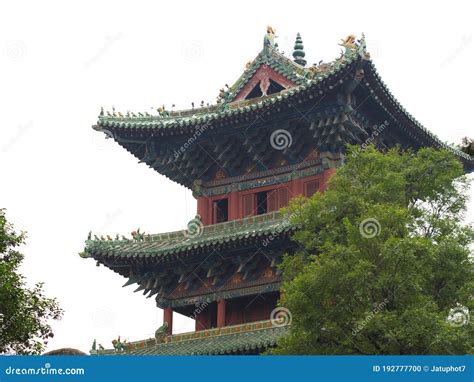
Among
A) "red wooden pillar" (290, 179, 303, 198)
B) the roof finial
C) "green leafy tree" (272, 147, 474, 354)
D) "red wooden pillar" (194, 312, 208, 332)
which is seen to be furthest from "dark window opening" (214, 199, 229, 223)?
"green leafy tree" (272, 147, 474, 354)

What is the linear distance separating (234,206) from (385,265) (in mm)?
14962

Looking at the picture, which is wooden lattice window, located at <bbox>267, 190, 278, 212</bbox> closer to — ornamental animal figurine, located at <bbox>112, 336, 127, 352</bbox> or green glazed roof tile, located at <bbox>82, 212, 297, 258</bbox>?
green glazed roof tile, located at <bbox>82, 212, 297, 258</bbox>

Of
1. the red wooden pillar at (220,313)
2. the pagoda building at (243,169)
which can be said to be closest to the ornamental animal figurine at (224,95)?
the pagoda building at (243,169)

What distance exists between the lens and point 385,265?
25.5 metres

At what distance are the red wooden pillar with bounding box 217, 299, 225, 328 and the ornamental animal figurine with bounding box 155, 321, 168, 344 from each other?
183 centimetres

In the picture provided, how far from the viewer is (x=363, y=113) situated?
3853 centimetres

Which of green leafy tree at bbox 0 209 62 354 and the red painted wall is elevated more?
the red painted wall

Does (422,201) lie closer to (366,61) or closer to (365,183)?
(365,183)

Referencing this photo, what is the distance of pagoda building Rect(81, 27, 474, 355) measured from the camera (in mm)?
36969

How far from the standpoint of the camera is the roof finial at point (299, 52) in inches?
1706

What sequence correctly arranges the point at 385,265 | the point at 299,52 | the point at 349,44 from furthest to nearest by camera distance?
the point at 299,52, the point at 349,44, the point at 385,265

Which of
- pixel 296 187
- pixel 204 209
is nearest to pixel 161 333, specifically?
pixel 204 209

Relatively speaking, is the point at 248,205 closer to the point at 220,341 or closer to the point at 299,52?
the point at 220,341

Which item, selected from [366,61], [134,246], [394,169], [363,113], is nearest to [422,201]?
[394,169]
